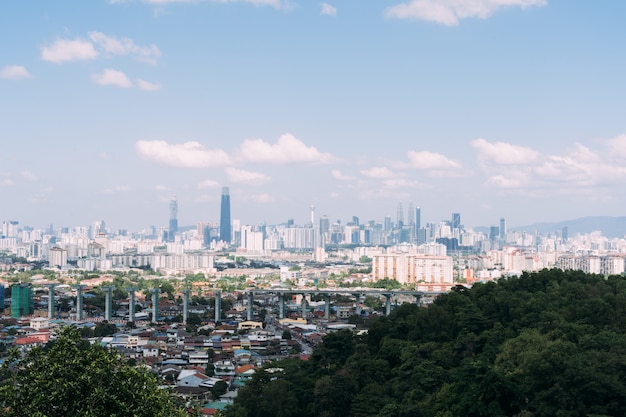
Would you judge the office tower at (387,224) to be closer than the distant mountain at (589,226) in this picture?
Yes

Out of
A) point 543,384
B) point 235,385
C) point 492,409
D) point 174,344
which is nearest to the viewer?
point 492,409

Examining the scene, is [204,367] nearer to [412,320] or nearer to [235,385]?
[235,385]

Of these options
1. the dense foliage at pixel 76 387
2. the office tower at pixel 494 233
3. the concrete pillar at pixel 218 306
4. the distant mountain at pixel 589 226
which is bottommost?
the concrete pillar at pixel 218 306

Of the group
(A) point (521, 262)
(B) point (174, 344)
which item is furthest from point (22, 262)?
(B) point (174, 344)

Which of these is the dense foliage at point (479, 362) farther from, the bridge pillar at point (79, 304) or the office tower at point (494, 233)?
the office tower at point (494, 233)

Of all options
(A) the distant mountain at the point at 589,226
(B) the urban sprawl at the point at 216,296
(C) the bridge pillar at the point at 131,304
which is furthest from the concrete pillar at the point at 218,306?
(A) the distant mountain at the point at 589,226

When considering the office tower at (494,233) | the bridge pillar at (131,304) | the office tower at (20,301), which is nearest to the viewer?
the bridge pillar at (131,304)

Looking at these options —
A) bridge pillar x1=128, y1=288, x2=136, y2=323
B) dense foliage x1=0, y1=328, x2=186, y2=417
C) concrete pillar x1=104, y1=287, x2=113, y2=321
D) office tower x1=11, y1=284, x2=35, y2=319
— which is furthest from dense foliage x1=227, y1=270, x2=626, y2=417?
office tower x1=11, y1=284, x2=35, y2=319
